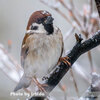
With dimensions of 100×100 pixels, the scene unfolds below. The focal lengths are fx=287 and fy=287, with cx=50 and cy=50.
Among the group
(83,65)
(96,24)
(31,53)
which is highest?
(31,53)

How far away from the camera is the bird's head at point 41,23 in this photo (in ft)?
2.44

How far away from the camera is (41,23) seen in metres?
0.76

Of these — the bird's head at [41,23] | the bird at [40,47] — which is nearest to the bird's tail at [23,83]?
the bird at [40,47]

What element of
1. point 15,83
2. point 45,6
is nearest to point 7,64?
point 15,83

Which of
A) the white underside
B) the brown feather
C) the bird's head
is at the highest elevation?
the brown feather

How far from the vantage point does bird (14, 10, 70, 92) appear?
75cm

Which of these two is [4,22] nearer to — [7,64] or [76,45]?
[7,64]

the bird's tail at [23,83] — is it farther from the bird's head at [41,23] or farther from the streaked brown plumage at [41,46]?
the bird's head at [41,23]

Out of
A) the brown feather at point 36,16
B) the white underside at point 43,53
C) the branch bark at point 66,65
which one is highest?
the brown feather at point 36,16

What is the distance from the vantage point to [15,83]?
2.69 feet

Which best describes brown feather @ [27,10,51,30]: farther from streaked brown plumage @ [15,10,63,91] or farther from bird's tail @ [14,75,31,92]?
bird's tail @ [14,75,31,92]

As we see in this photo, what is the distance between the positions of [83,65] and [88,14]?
0.19 m

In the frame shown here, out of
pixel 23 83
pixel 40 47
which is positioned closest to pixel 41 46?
pixel 40 47

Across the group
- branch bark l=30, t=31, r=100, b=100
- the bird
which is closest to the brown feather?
the bird
